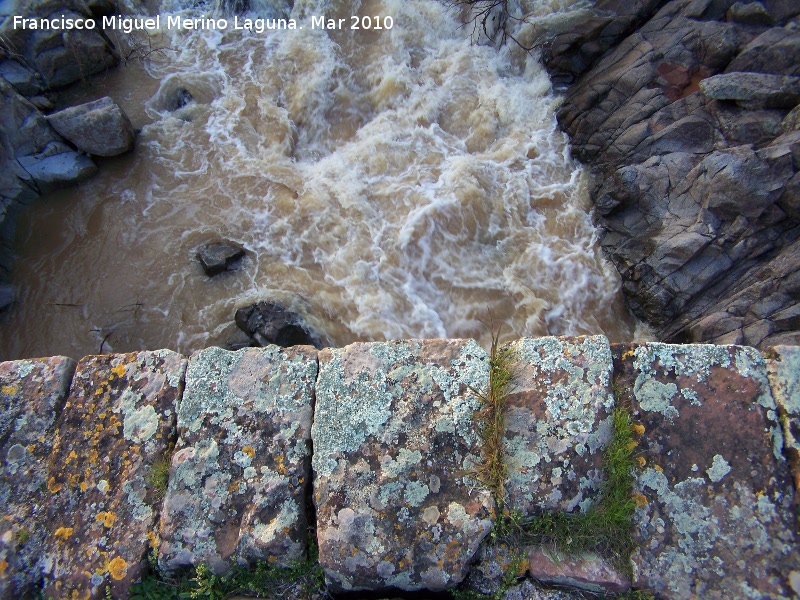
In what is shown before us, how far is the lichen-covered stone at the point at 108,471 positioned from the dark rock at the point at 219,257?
3.49 metres

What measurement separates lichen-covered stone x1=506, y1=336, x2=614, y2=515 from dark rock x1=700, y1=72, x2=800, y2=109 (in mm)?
5410

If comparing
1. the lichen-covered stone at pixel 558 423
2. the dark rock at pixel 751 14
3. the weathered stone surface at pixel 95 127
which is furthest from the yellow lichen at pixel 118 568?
the dark rock at pixel 751 14

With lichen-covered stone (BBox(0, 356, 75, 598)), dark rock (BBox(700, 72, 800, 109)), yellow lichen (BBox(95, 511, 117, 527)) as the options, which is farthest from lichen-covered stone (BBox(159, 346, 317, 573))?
dark rock (BBox(700, 72, 800, 109))

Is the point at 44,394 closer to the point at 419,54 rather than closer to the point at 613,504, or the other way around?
the point at 613,504

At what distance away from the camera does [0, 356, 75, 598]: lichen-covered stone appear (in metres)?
2.79

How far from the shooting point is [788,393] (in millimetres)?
2734

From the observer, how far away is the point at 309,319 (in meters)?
6.22

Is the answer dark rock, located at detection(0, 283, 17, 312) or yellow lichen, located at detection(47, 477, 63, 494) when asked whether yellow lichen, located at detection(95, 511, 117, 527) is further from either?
dark rock, located at detection(0, 283, 17, 312)

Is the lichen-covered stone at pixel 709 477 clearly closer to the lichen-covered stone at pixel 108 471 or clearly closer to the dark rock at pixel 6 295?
the lichen-covered stone at pixel 108 471

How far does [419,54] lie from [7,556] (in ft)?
28.2

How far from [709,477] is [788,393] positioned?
2.08 ft

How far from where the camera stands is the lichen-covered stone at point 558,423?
2.73m

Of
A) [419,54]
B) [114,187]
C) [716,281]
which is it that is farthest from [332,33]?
[716,281]

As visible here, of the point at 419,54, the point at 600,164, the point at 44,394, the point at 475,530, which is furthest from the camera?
the point at 419,54
